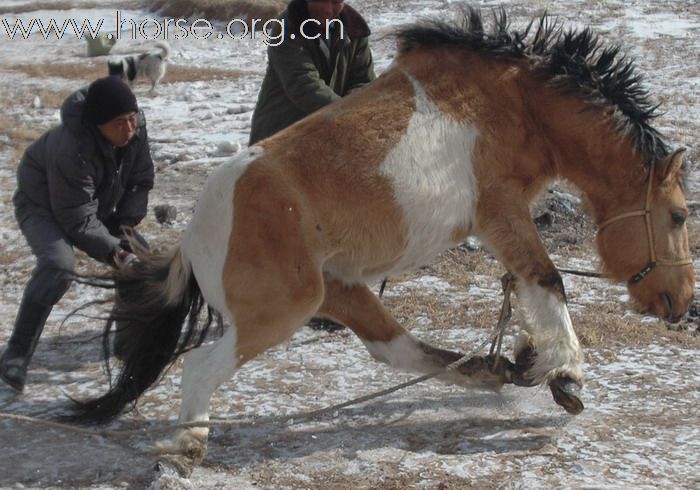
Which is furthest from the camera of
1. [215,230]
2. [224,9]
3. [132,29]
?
[224,9]

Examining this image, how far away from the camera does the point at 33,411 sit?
474 centimetres

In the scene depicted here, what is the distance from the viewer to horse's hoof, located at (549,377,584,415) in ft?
13.4

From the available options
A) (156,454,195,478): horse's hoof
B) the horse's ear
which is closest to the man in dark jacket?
(156,454,195,478): horse's hoof

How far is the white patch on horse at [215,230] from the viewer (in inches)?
157

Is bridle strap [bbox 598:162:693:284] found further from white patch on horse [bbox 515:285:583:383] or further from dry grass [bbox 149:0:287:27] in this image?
dry grass [bbox 149:0:287:27]

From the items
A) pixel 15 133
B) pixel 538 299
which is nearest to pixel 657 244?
pixel 538 299

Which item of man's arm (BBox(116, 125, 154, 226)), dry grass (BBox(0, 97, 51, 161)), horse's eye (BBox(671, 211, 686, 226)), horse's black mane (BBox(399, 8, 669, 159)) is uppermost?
horse's black mane (BBox(399, 8, 669, 159))

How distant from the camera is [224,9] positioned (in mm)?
23297

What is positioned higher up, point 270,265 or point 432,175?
point 432,175

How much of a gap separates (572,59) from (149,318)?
2.25 meters

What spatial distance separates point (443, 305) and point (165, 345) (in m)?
2.08

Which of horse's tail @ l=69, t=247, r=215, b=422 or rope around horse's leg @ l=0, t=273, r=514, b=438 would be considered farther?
horse's tail @ l=69, t=247, r=215, b=422

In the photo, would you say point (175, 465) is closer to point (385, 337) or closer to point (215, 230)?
point (215, 230)

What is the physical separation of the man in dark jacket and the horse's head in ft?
7.62
